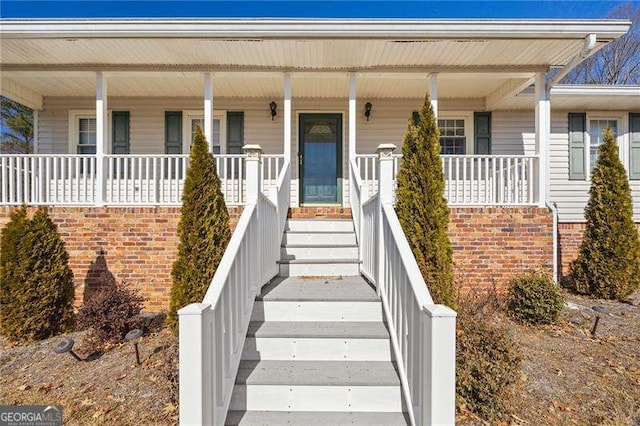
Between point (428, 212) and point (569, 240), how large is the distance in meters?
3.82

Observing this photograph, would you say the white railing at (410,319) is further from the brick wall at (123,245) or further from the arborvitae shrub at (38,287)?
the arborvitae shrub at (38,287)

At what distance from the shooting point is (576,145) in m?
8.31

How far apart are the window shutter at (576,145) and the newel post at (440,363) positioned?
8.03 metres

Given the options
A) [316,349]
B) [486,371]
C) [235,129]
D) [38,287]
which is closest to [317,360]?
[316,349]

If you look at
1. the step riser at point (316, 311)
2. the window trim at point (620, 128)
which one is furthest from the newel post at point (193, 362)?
the window trim at point (620, 128)

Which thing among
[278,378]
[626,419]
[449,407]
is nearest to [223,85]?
[278,378]

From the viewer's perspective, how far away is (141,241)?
5.59 meters

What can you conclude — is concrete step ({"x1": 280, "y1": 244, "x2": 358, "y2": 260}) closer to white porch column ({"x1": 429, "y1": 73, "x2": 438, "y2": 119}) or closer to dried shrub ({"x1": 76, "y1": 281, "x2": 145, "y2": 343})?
dried shrub ({"x1": 76, "y1": 281, "x2": 145, "y2": 343})

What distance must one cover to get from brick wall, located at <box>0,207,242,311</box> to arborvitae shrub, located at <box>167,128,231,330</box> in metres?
1.57

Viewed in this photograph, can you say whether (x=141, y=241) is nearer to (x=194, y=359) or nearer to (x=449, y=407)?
(x=194, y=359)

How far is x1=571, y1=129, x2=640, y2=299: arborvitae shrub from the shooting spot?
5539 mm

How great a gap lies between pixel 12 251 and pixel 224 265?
355 centimetres

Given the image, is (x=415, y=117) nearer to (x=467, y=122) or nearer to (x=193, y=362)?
(x=467, y=122)

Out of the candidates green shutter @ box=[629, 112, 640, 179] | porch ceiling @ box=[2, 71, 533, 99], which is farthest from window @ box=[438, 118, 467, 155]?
green shutter @ box=[629, 112, 640, 179]
